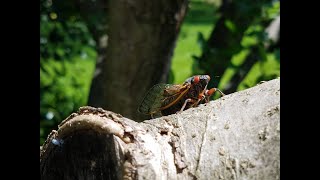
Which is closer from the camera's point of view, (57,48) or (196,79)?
(196,79)

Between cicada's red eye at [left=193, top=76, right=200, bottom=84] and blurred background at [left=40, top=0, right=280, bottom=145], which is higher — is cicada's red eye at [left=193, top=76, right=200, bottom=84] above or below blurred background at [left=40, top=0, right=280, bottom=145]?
below

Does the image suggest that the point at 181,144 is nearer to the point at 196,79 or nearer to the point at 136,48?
the point at 196,79

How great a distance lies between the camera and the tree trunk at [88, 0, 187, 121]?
312cm

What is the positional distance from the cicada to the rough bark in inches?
12.3

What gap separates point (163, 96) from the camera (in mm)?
2207

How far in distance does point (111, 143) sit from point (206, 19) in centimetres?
1129

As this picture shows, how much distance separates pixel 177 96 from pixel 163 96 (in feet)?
0.18

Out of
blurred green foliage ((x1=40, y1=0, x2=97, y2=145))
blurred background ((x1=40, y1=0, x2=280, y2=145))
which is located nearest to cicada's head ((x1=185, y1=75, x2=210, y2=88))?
blurred background ((x1=40, y1=0, x2=280, y2=145))

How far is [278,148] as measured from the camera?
5.21 feet

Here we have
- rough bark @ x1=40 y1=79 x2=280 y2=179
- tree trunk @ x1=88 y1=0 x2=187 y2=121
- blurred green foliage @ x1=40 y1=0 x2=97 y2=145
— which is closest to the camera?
rough bark @ x1=40 y1=79 x2=280 y2=179

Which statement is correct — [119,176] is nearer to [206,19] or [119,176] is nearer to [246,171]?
[246,171]

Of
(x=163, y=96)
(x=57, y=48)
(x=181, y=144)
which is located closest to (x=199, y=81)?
(x=163, y=96)

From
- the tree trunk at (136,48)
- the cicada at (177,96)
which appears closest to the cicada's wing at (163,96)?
the cicada at (177,96)

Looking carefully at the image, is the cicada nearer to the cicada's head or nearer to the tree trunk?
the cicada's head
